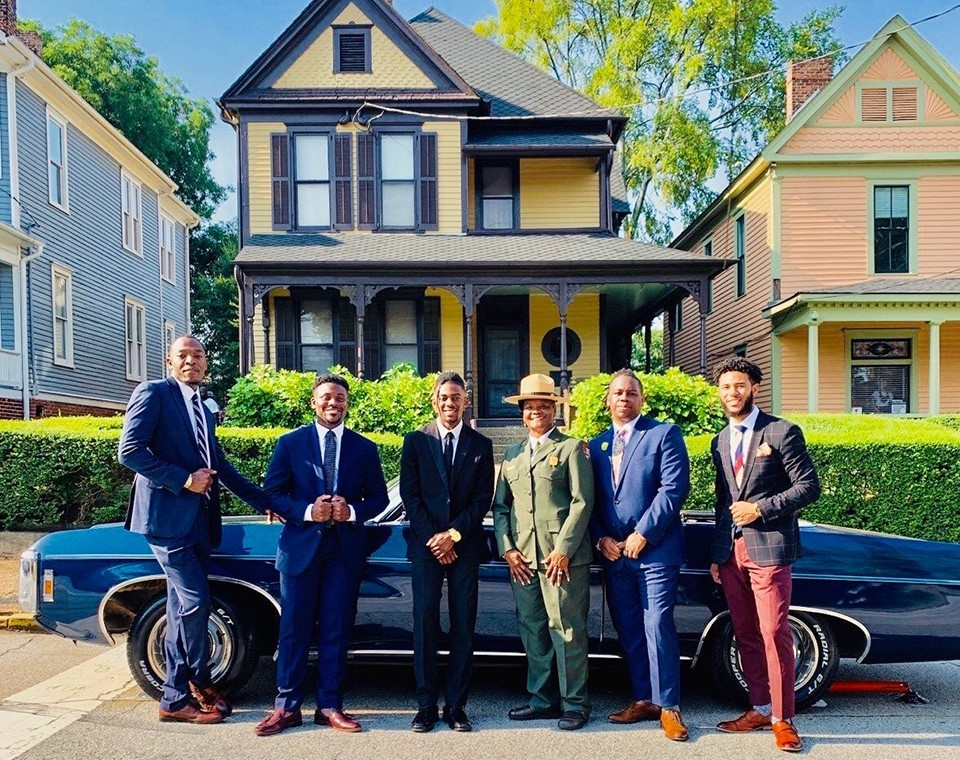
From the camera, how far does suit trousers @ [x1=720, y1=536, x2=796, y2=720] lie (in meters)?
4.31

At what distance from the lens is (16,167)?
1605 cm

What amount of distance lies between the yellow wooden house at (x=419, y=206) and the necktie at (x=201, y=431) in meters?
9.94

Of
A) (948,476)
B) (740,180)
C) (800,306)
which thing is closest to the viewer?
(948,476)

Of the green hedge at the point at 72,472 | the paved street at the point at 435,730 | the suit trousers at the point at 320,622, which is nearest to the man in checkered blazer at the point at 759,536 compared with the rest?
the paved street at the point at 435,730

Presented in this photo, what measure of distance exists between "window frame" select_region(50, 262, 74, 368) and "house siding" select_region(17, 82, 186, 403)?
13 centimetres

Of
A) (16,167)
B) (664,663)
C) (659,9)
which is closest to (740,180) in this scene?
(659,9)

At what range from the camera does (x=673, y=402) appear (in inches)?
453

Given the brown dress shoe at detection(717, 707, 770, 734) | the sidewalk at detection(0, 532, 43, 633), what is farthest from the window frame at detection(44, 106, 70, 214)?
the brown dress shoe at detection(717, 707, 770, 734)

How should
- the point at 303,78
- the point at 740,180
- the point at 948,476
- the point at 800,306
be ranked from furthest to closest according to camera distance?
1. the point at 740,180
2. the point at 800,306
3. the point at 303,78
4. the point at 948,476

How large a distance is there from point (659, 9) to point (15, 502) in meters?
26.3

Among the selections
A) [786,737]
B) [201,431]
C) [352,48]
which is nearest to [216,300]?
[352,48]

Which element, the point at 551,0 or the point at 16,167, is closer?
the point at 16,167

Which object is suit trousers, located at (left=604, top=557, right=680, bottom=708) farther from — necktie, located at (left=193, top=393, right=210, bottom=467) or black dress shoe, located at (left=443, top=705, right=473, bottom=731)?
necktie, located at (left=193, top=393, right=210, bottom=467)

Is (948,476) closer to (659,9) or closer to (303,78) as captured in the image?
(303,78)
